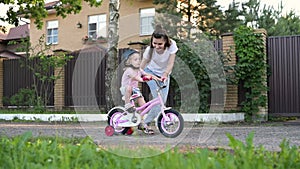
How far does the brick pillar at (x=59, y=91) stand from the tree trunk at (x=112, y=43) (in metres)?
3.36

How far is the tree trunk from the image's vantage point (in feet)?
34.9

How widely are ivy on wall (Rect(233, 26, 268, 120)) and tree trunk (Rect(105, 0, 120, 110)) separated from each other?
3.09 meters

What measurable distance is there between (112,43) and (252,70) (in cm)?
353

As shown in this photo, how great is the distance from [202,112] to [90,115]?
3181 mm

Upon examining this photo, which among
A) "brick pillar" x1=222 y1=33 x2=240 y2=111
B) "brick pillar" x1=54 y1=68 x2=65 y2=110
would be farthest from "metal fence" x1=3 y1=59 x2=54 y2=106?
"brick pillar" x1=222 y1=33 x2=240 y2=111

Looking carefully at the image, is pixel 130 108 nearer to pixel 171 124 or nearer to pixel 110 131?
pixel 110 131

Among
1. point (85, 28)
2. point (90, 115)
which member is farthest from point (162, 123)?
point (85, 28)

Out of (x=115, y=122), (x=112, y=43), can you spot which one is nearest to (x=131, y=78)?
(x=115, y=122)

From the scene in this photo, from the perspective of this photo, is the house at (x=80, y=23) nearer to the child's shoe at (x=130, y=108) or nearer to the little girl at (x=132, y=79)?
the little girl at (x=132, y=79)

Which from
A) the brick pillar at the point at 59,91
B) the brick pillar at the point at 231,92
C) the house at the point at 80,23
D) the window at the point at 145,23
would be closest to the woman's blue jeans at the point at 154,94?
the window at the point at 145,23

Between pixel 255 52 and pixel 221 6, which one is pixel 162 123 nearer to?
pixel 255 52

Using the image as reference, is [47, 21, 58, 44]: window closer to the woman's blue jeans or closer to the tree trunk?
the tree trunk

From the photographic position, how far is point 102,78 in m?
13.3

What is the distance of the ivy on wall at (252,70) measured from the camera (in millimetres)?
10312
